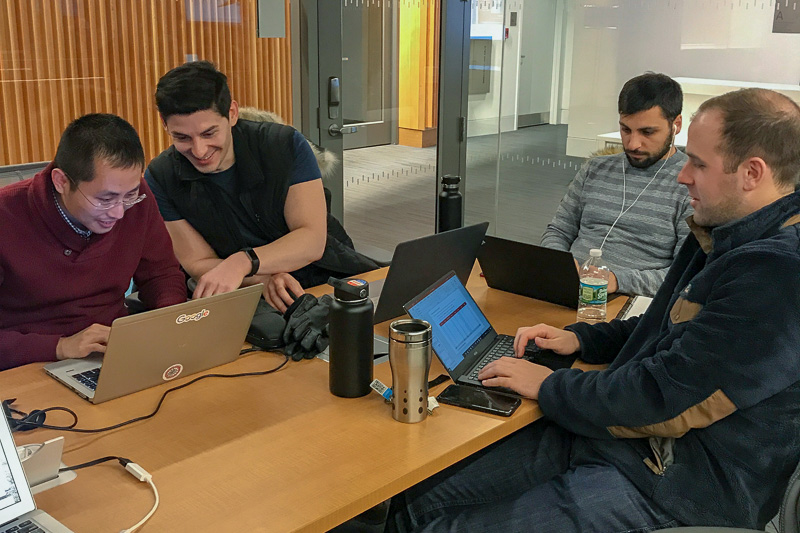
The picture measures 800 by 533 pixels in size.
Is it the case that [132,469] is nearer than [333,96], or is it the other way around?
[132,469]

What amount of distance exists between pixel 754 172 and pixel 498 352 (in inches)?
28.0

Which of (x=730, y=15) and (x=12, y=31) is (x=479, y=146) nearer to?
(x=730, y=15)

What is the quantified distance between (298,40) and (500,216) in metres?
1.74

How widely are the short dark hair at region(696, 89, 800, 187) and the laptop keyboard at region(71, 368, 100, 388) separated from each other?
1.40 metres

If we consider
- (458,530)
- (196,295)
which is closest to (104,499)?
(458,530)

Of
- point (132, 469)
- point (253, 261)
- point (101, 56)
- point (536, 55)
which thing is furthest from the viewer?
point (536, 55)

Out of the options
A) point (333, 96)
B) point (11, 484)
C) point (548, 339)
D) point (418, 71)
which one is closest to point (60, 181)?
point (11, 484)

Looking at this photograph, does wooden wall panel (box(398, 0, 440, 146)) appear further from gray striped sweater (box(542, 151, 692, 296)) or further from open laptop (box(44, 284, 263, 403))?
open laptop (box(44, 284, 263, 403))

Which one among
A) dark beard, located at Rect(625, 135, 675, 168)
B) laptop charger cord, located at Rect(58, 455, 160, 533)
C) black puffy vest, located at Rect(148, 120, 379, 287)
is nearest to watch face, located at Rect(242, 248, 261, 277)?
black puffy vest, located at Rect(148, 120, 379, 287)

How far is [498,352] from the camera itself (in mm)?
1934

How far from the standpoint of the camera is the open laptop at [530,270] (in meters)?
2.19

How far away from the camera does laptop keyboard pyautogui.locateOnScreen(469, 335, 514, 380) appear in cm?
183

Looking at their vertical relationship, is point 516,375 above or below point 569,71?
below

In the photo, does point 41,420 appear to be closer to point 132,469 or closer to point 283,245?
point 132,469
